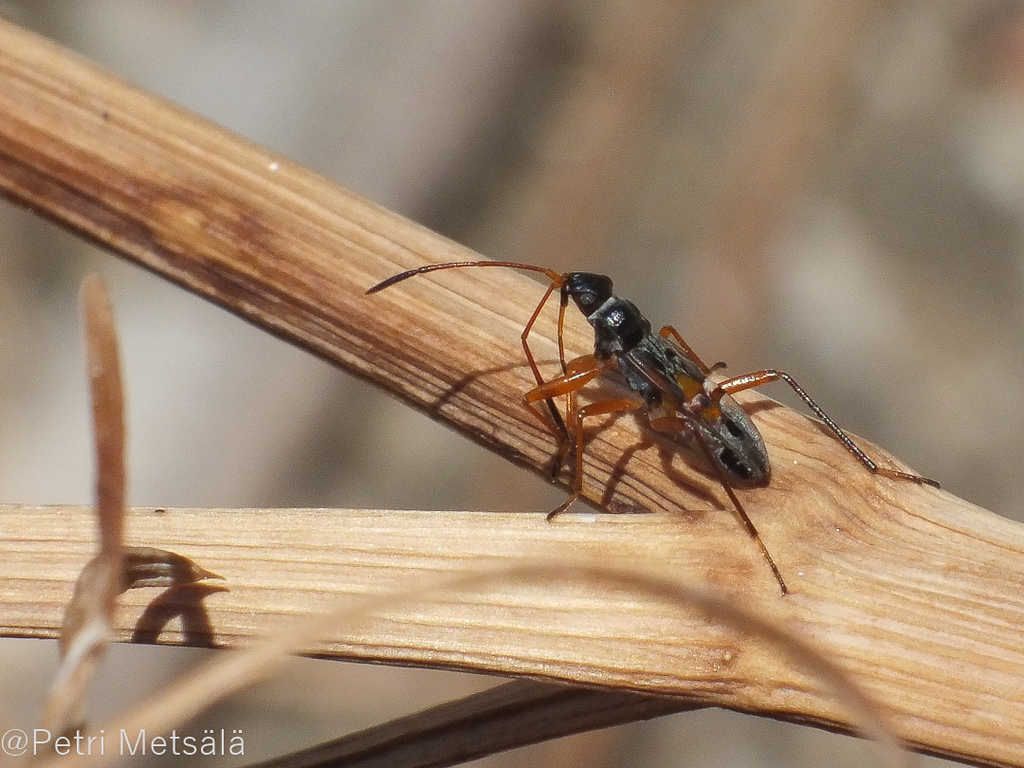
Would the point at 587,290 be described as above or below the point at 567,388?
above

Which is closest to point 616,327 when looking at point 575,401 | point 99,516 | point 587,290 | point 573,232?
point 587,290

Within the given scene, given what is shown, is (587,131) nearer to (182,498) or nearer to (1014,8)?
(1014,8)

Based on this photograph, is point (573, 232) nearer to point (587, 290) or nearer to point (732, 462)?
point (587, 290)

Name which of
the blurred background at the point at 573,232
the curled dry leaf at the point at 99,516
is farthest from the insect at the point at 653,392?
the blurred background at the point at 573,232

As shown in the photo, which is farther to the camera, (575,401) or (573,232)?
(573,232)

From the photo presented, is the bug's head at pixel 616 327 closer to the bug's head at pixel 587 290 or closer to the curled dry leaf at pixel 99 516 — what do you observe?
the bug's head at pixel 587 290

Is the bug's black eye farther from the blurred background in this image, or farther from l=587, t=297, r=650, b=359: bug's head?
the blurred background

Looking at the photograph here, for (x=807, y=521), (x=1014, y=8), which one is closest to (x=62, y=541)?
(x=807, y=521)
